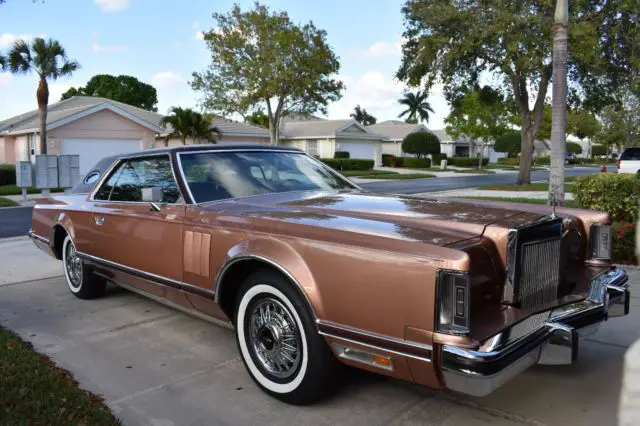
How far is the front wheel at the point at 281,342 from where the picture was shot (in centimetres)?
308

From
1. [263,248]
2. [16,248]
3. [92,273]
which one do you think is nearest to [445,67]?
[16,248]

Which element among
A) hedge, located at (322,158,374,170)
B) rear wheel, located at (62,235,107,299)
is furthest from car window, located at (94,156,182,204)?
hedge, located at (322,158,374,170)

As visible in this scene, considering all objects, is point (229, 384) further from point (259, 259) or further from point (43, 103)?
point (43, 103)

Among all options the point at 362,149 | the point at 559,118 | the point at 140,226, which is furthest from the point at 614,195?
the point at 362,149

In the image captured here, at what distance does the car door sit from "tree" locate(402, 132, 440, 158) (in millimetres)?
45114

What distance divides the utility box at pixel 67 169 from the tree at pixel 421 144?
35.7 m

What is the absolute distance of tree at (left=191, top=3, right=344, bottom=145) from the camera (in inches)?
1080

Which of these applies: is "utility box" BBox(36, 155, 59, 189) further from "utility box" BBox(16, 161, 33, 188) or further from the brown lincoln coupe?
the brown lincoln coupe

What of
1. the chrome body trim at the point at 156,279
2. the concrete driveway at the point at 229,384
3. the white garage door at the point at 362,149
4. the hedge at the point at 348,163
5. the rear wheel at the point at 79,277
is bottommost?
the concrete driveway at the point at 229,384

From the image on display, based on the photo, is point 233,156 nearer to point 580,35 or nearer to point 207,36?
point 580,35

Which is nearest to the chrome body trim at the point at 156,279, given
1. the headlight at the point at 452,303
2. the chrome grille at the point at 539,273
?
the headlight at the point at 452,303

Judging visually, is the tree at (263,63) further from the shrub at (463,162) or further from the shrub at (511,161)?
the shrub at (511,161)

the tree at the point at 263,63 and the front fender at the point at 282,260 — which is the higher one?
the tree at the point at 263,63

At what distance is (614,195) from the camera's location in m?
7.64
